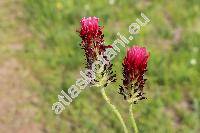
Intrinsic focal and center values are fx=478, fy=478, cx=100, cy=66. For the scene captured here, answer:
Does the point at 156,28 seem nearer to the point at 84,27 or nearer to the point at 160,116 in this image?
the point at 160,116

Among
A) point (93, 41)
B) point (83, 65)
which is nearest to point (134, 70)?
point (93, 41)

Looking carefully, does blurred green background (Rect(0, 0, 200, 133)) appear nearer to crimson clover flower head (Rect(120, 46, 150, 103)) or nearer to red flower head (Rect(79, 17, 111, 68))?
crimson clover flower head (Rect(120, 46, 150, 103))

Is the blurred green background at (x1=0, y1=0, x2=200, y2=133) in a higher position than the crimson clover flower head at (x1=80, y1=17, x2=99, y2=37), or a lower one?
higher

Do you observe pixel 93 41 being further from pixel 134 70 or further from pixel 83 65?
pixel 83 65

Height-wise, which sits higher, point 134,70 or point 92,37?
point 92,37

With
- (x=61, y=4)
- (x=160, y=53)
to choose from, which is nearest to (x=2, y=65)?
(x=61, y=4)

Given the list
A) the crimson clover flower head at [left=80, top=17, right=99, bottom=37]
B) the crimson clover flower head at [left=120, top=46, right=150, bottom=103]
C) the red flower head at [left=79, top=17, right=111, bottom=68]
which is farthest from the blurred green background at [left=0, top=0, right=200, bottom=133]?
the crimson clover flower head at [left=80, top=17, right=99, bottom=37]
